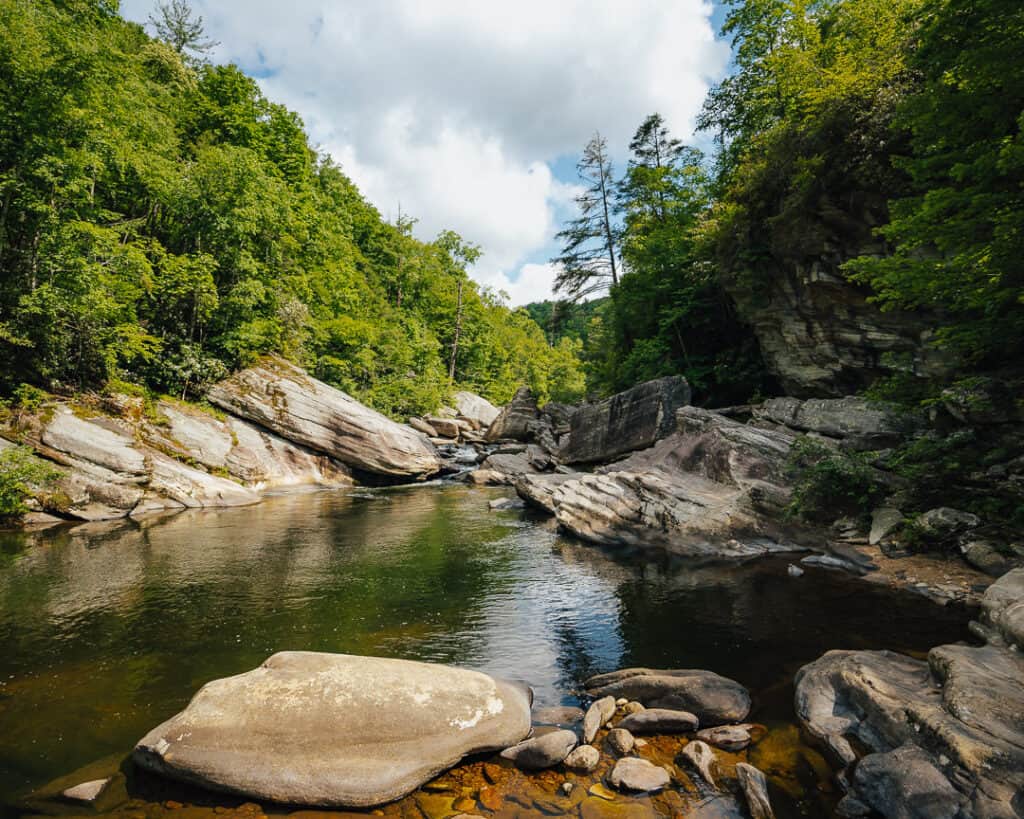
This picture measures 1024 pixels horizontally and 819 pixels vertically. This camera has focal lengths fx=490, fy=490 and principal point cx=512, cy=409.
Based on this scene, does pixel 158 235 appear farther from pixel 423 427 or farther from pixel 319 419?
pixel 423 427

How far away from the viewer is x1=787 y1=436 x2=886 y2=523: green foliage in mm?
12203

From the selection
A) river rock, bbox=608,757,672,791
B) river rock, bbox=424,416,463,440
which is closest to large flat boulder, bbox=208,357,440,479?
river rock, bbox=424,416,463,440

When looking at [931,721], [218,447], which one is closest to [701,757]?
[931,721]

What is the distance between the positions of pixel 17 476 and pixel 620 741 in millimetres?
18219

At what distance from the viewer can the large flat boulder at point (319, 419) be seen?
2397cm

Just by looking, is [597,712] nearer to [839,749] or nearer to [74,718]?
[839,749]

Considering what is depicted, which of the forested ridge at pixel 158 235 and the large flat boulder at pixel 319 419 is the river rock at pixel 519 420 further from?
the large flat boulder at pixel 319 419

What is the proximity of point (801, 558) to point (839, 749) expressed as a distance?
8.05 meters

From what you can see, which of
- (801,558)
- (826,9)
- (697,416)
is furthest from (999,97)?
(826,9)

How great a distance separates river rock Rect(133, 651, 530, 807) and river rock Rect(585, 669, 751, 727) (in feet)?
4.55

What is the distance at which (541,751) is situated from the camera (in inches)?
191

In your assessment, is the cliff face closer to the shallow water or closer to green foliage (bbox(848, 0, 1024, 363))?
green foliage (bbox(848, 0, 1024, 363))

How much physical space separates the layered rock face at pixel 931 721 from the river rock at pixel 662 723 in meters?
1.27

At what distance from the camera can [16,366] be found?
17.7 meters
